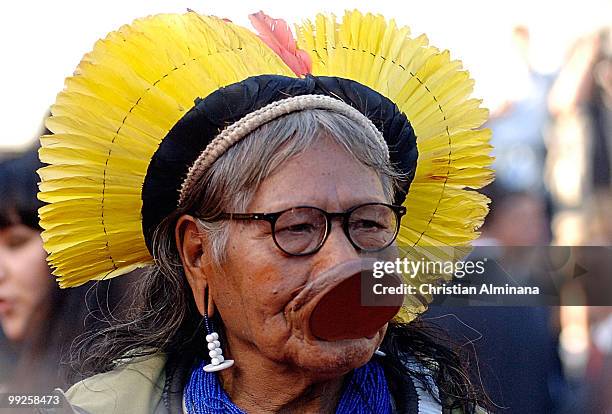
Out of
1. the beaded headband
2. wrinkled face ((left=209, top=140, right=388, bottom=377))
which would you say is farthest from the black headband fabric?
wrinkled face ((left=209, top=140, right=388, bottom=377))

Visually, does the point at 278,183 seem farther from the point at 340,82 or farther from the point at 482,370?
the point at 482,370

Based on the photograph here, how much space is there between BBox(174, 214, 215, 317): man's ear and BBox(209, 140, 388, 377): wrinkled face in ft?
0.25

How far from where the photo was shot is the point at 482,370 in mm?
1905

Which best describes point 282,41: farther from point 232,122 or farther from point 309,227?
point 309,227

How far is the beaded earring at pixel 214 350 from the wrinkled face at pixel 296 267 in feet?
0.29

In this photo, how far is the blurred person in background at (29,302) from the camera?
1.79 m

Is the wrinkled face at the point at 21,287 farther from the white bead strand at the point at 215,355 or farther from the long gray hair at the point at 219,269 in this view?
the white bead strand at the point at 215,355

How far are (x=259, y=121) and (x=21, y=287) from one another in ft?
2.18

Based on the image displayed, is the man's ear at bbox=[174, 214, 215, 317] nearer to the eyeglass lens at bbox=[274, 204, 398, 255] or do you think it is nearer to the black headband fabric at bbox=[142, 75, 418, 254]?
the black headband fabric at bbox=[142, 75, 418, 254]

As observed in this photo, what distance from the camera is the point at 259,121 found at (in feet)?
5.16

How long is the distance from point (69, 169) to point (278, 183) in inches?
16.2

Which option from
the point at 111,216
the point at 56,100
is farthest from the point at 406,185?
the point at 56,100

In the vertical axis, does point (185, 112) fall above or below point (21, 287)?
above

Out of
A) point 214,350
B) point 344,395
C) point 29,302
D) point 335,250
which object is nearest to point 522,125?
point 335,250
